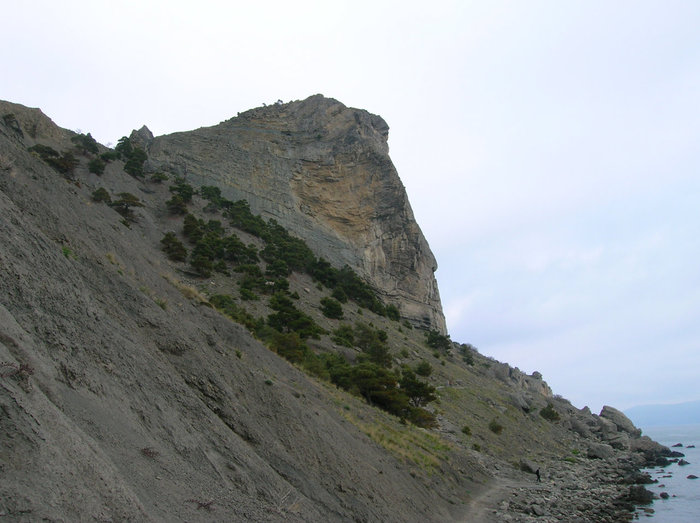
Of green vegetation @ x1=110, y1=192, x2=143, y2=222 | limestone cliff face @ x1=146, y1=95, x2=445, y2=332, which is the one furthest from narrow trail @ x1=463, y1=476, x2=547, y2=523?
limestone cliff face @ x1=146, y1=95, x2=445, y2=332

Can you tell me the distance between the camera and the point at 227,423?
8.70 m

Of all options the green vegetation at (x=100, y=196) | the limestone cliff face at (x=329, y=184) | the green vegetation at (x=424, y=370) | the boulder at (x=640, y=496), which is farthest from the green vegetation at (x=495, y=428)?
the green vegetation at (x=100, y=196)

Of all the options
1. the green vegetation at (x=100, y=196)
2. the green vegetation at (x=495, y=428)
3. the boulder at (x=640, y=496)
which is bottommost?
the green vegetation at (x=100, y=196)

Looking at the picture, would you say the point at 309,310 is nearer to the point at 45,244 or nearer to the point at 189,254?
the point at 189,254

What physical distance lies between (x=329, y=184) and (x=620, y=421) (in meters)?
45.4

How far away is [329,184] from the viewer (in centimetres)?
6078

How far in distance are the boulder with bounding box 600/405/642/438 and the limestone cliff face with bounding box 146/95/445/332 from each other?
21.3 meters

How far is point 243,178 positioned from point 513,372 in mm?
42149

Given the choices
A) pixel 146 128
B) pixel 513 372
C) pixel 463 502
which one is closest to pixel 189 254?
pixel 463 502

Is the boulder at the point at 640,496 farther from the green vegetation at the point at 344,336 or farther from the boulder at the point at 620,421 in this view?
the boulder at the point at 620,421

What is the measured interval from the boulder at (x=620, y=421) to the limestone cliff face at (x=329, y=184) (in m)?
21.3

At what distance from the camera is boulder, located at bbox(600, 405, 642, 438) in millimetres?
49156

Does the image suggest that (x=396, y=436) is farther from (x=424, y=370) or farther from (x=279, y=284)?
(x=279, y=284)

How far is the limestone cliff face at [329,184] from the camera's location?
55844mm
